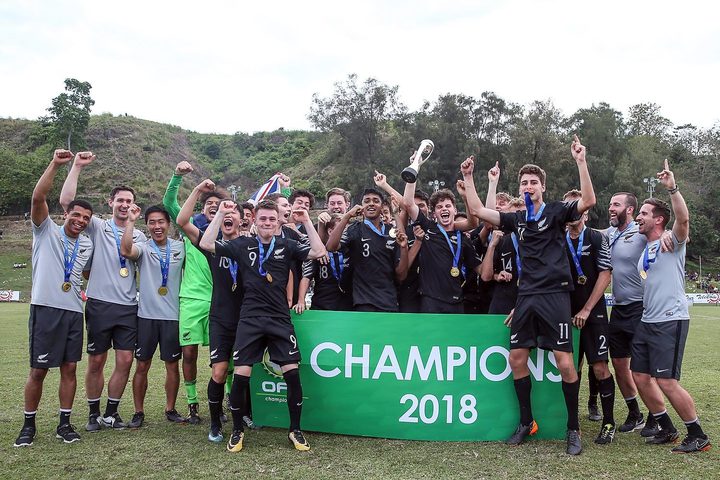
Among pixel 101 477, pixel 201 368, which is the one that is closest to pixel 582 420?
pixel 101 477

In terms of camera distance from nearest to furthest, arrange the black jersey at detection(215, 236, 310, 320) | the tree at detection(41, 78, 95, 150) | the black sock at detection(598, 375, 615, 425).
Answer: the black jersey at detection(215, 236, 310, 320) → the black sock at detection(598, 375, 615, 425) → the tree at detection(41, 78, 95, 150)

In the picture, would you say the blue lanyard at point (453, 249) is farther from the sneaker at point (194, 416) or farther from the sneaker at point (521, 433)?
the sneaker at point (194, 416)

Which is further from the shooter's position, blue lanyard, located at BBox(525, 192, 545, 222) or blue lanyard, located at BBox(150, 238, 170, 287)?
blue lanyard, located at BBox(150, 238, 170, 287)

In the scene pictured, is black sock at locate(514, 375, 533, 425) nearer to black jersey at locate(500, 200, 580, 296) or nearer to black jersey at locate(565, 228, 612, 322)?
black jersey at locate(500, 200, 580, 296)

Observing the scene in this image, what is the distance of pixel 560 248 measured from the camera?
546cm

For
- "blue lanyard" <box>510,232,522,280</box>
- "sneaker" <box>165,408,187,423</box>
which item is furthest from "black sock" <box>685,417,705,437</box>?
"sneaker" <box>165,408,187,423</box>

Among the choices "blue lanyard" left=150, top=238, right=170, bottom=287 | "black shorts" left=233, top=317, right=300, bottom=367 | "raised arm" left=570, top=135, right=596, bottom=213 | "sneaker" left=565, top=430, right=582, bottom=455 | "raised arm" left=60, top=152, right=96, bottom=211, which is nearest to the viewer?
"raised arm" left=570, top=135, right=596, bottom=213

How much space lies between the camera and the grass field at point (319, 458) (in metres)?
4.62

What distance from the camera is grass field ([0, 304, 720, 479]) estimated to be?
462cm

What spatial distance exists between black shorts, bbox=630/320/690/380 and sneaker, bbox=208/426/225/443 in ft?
13.3

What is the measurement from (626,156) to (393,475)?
6114 centimetres

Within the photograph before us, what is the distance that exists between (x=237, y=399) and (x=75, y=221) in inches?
96.9

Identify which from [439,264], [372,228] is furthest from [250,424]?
[439,264]

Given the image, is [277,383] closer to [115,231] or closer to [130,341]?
[130,341]
